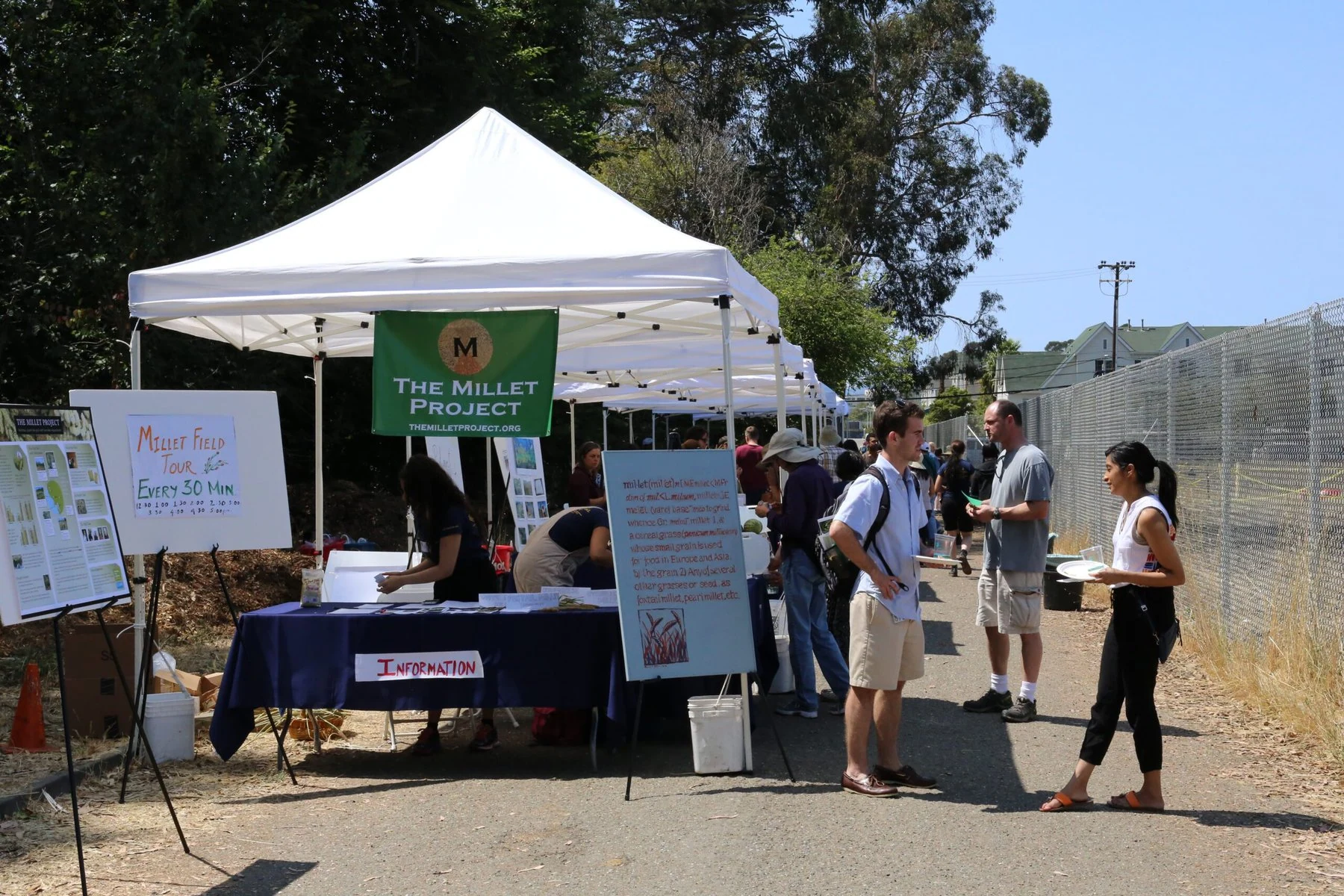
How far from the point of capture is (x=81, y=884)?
498 centimetres

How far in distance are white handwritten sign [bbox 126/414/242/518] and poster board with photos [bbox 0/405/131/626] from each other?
1.31 metres

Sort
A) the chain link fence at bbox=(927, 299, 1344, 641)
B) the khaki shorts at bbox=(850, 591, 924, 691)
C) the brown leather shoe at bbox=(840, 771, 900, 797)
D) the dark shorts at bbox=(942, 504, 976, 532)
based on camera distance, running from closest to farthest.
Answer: the khaki shorts at bbox=(850, 591, 924, 691)
the brown leather shoe at bbox=(840, 771, 900, 797)
the chain link fence at bbox=(927, 299, 1344, 641)
the dark shorts at bbox=(942, 504, 976, 532)

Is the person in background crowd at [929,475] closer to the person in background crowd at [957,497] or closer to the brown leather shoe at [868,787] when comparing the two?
the person in background crowd at [957,497]

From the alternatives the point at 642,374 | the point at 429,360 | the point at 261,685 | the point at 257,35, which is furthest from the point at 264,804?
the point at 257,35

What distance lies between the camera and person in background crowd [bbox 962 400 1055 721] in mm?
7762

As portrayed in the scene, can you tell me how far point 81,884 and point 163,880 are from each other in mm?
335

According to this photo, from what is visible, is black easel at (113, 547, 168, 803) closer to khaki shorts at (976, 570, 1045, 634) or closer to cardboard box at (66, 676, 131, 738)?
cardboard box at (66, 676, 131, 738)

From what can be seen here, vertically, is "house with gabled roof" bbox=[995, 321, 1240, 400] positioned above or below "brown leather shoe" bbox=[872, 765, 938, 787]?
above

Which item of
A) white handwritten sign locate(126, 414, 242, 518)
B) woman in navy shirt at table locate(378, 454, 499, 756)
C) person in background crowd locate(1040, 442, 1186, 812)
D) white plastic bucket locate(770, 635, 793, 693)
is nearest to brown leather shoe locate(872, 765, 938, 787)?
person in background crowd locate(1040, 442, 1186, 812)

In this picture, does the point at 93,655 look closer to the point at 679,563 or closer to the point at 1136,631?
the point at 679,563

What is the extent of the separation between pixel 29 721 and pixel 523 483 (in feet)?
21.6

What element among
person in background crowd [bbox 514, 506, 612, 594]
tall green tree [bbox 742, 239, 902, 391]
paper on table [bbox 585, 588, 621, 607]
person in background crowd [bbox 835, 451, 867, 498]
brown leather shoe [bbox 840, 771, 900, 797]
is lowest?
brown leather shoe [bbox 840, 771, 900, 797]

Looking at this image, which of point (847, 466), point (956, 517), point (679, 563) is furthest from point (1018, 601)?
point (956, 517)

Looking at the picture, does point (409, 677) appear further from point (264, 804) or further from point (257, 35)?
point (257, 35)
